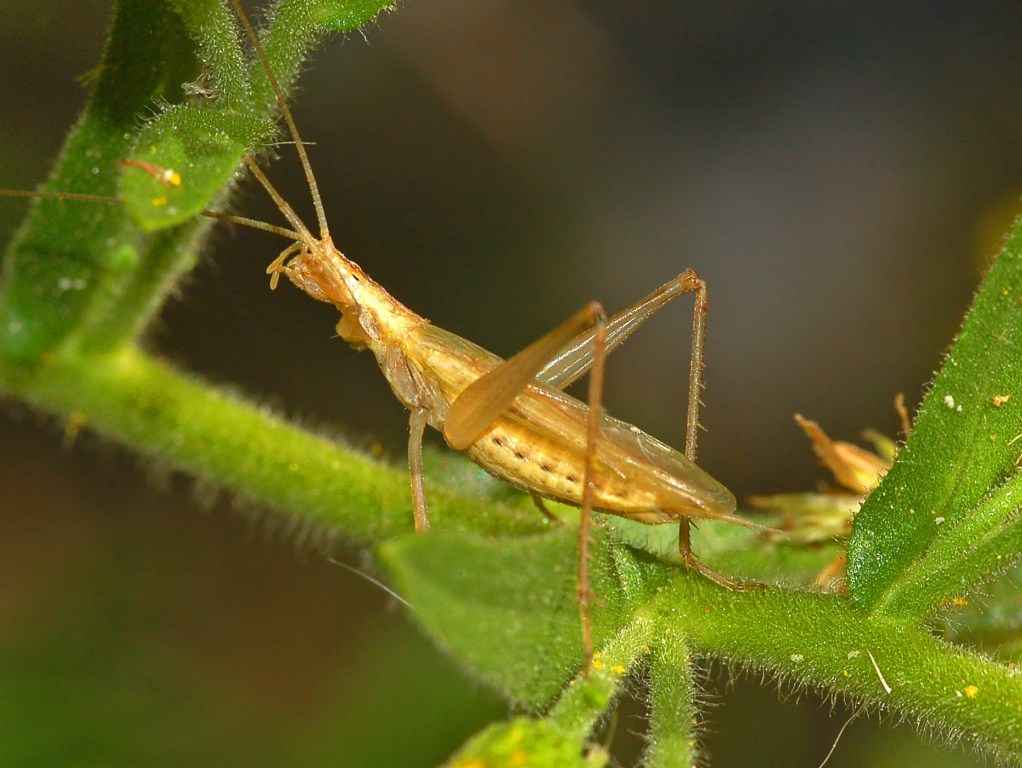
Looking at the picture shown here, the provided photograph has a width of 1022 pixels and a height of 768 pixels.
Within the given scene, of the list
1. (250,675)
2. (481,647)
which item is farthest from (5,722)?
(481,647)

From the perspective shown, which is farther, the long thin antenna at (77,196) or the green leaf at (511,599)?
the long thin antenna at (77,196)

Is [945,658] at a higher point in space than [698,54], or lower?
lower

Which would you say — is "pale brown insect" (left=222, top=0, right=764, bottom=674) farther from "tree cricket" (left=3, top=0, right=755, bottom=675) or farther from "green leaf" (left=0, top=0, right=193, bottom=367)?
"green leaf" (left=0, top=0, right=193, bottom=367)

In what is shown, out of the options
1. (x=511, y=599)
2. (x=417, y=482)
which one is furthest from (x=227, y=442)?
(x=511, y=599)

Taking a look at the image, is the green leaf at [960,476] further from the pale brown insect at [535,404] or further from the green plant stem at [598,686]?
the green plant stem at [598,686]

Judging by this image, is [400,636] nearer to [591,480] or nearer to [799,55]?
[591,480]

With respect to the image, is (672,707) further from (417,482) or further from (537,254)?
(537,254)

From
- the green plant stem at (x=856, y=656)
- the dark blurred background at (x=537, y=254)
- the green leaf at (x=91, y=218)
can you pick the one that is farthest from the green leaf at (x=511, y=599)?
the dark blurred background at (x=537, y=254)
